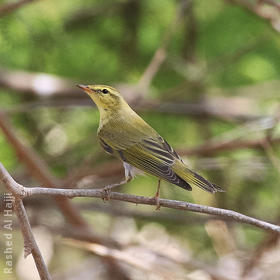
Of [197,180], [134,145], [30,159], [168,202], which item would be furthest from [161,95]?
[168,202]

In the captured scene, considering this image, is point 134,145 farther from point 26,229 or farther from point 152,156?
point 26,229

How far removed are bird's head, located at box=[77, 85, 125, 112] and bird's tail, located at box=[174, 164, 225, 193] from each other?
0.82m

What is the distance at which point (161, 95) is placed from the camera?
5.12 m

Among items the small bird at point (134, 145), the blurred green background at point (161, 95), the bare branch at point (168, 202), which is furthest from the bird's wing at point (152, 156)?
the blurred green background at point (161, 95)

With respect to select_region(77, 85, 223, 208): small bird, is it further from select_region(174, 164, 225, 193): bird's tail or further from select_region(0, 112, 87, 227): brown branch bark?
select_region(0, 112, 87, 227): brown branch bark

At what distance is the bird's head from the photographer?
347cm

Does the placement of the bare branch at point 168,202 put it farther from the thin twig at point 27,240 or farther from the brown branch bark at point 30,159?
the brown branch bark at point 30,159

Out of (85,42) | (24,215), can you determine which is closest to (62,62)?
(85,42)

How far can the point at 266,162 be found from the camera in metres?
4.65

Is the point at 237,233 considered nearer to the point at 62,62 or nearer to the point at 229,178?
the point at 229,178

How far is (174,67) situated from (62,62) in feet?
3.24

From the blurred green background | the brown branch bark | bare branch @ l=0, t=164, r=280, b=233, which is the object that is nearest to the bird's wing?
bare branch @ l=0, t=164, r=280, b=233

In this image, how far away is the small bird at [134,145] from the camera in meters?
2.82

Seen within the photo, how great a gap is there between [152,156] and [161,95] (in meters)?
2.10
